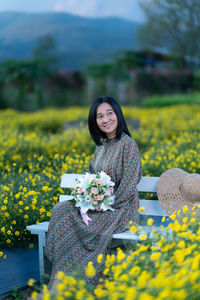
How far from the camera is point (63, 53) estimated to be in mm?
35781

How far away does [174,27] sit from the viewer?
21.5m

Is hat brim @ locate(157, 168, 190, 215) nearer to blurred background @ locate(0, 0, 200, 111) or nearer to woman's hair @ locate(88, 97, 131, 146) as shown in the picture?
woman's hair @ locate(88, 97, 131, 146)

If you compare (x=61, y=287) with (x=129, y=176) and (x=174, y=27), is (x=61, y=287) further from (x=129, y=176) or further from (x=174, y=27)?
(x=174, y=27)

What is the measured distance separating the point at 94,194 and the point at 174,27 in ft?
68.5

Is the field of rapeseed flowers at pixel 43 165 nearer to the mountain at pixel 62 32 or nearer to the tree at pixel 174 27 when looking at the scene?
the tree at pixel 174 27

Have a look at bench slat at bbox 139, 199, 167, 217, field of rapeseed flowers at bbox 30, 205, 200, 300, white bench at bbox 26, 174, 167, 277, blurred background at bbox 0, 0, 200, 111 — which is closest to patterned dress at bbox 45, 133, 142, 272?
white bench at bbox 26, 174, 167, 277

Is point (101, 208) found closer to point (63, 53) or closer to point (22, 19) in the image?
point (63, 53)

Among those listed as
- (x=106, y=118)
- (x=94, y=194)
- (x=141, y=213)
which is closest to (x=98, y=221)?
(x=94, y=194)

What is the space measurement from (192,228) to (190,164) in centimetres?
224

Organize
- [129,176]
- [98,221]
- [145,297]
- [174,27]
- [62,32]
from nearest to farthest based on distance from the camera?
[145,297], [98,221], [129,176], [174,27], [62,32]

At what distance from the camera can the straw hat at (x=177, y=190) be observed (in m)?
2.79

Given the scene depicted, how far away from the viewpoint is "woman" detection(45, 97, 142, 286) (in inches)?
97.2

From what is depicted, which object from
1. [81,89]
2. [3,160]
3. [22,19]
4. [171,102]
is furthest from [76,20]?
[3,160]

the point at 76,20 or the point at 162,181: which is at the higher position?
the point at 76,20
